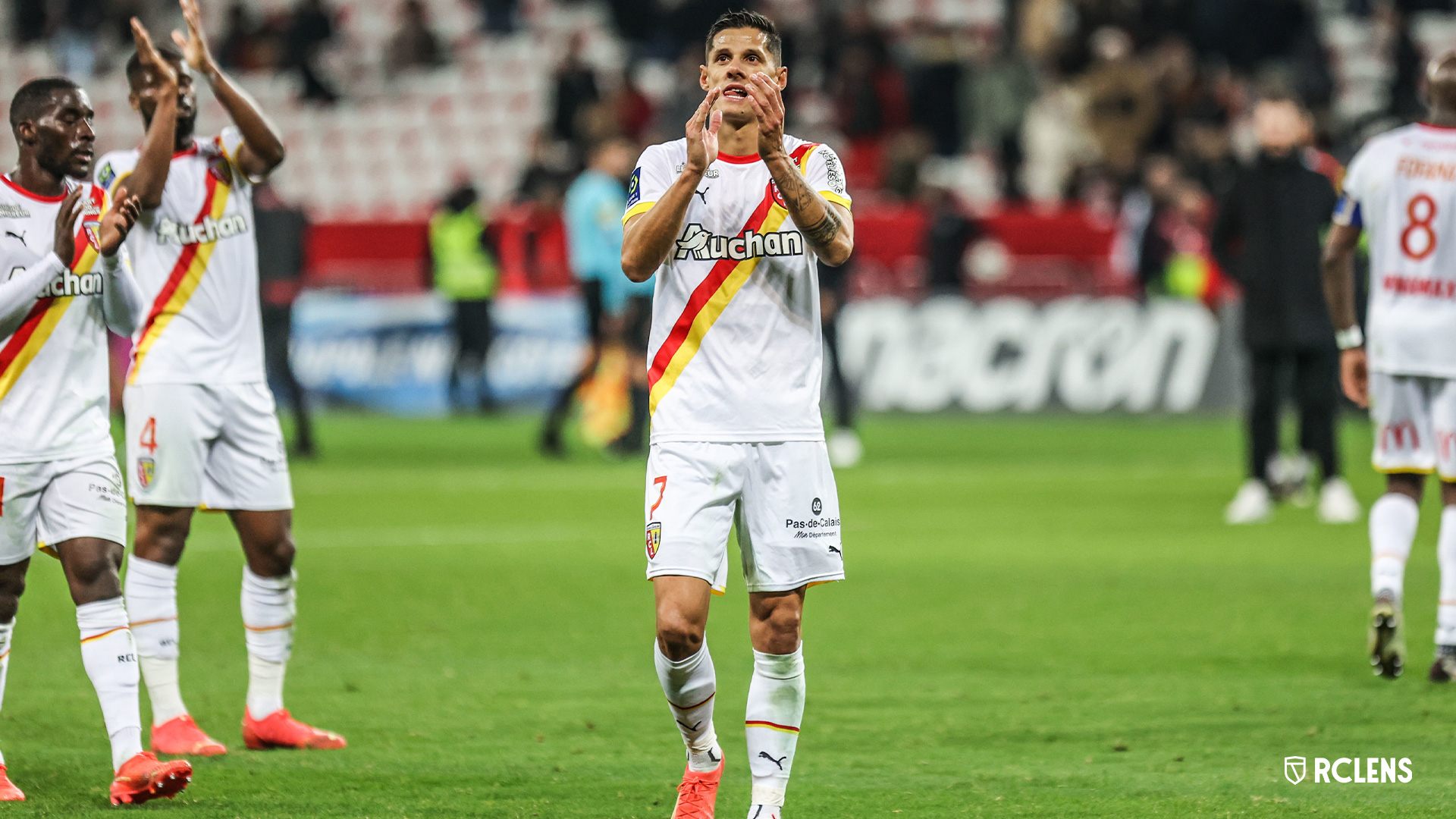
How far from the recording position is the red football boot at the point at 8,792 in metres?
5.61

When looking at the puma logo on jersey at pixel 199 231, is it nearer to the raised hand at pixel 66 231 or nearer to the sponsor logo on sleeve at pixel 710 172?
the raised hand at pixel 66 231

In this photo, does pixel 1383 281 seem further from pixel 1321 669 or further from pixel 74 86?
pixel 74 86

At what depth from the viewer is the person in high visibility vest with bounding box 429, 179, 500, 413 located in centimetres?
2105

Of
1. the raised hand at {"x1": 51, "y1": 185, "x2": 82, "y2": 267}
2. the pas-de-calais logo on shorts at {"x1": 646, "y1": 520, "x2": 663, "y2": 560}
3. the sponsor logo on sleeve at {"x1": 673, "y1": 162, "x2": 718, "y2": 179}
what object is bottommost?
the pas-de-calais logo on shorts at {"x1": 646, "y1": 520, "x2": 663, "y2": 560}

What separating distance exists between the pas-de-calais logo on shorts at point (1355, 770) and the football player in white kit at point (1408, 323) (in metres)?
1.44

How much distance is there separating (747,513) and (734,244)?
2.37 ft

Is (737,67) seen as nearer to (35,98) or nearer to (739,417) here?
(739,417)

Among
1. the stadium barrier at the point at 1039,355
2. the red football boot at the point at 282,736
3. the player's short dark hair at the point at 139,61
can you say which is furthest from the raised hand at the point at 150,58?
the stadium barrier at the point at 1039,355

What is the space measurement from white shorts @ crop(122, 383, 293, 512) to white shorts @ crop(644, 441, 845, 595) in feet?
6.11

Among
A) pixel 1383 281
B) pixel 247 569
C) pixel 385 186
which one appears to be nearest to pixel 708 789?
pixel 247 569

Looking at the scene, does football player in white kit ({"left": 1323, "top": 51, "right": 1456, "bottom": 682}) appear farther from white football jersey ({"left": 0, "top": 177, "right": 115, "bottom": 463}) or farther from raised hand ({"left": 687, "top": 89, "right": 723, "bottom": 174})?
white football jersey ({"left": 0, "top": 177, "right": 115, "bottom": 463})

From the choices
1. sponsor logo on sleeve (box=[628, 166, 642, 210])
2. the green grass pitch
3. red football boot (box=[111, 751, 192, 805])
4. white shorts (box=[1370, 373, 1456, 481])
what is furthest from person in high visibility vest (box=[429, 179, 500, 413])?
sponsor logo on sleeve (box=[628, 166, 642, 210])

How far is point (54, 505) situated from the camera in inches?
225

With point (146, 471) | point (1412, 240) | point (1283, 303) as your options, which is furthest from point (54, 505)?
Result: point (1283, 303)
